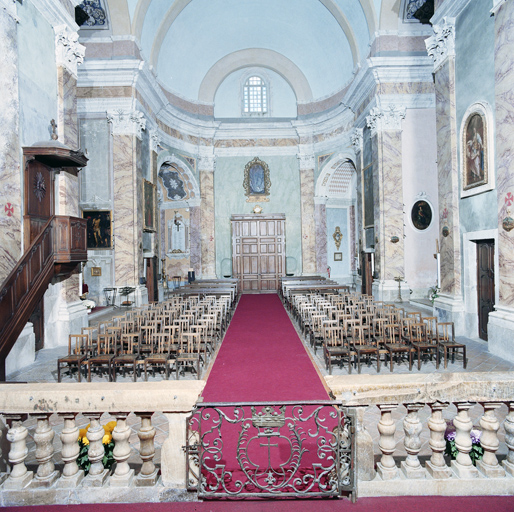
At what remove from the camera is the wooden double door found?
21.8m

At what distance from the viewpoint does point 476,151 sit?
27.7 ft

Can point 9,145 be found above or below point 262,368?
above

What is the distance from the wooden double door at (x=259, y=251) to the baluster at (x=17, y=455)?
1896 centimetres

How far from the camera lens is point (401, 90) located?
46.5 ft

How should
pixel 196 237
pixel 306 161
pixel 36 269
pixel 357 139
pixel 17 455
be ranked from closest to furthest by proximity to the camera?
pixel 17 455 → pixel 36 269 → pixel 357 139 → pixel 196 237 → pixel 306 161

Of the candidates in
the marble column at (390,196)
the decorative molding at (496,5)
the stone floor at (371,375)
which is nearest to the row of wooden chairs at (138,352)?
the stone floor at (371,375)

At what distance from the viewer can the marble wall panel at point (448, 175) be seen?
366 inches

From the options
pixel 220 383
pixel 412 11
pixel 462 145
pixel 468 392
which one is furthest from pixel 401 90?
pixel 468 392

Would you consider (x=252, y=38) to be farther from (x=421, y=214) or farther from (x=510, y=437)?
(x=510, y=437)

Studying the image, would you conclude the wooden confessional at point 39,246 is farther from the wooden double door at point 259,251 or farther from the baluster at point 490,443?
the wooden double door at point 259,251

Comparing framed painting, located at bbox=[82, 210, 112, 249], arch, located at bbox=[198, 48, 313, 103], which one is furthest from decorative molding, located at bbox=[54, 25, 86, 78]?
arch, located at bbox=[198, 48, 313, 103]

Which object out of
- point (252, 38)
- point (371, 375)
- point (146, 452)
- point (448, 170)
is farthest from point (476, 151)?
point (252, 38)

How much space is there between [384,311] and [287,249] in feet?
43.3

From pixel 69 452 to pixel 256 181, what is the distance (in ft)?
65.7
